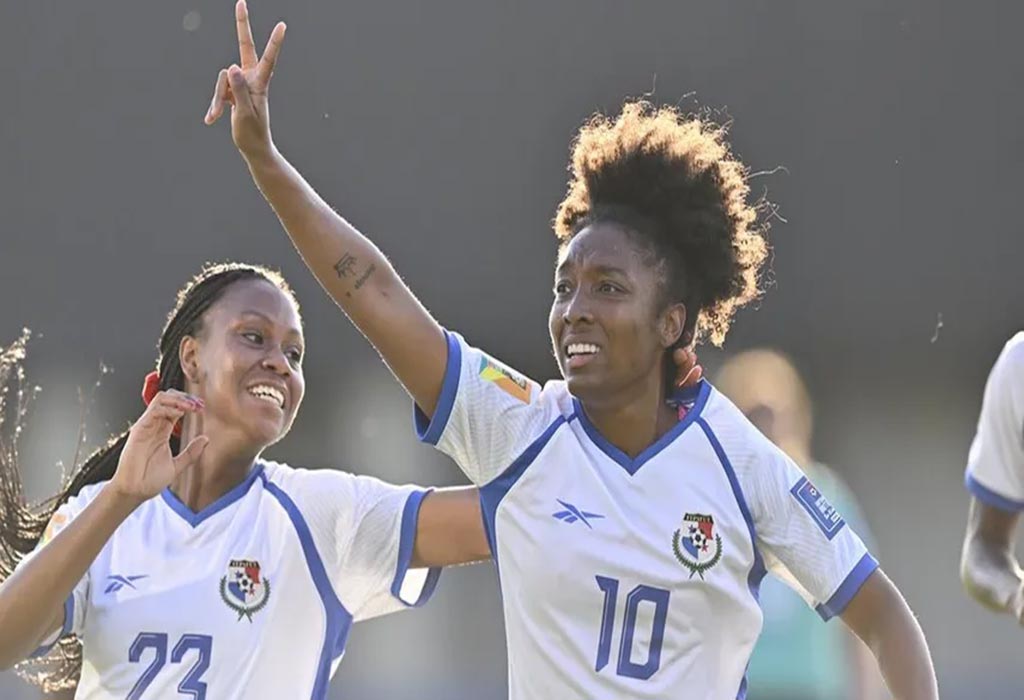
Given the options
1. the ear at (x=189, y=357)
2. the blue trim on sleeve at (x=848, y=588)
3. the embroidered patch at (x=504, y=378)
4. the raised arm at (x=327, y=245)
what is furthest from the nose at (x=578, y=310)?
the ear at (x=189, y=357)

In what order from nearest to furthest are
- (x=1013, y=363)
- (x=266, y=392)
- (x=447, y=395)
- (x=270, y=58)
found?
(x=270, y=58) → (x=447, y=395) → (x=1013, y=363) → (x=266, y=392)

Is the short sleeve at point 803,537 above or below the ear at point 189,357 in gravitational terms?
below

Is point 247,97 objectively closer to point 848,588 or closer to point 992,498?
point 848,588

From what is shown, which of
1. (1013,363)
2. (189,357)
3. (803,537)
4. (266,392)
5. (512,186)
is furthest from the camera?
(512,186)

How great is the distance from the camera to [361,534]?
4.10 m

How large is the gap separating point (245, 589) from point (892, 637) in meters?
1.32

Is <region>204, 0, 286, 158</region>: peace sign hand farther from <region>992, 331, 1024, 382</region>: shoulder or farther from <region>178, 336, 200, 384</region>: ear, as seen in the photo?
<region>992, 331, 1024, 382</region>: shoulder

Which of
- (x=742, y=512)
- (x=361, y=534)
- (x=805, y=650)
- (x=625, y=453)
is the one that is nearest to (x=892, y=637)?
(x=742, y=512)

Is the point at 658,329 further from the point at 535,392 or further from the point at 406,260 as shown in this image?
the point at 406,260

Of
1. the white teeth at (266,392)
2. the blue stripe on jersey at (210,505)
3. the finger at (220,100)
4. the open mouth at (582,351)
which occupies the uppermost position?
the finger at (220,100)

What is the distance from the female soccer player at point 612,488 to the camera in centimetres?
363

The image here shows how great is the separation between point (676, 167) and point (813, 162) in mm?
8360

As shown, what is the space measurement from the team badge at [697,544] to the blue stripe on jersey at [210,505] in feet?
3.33

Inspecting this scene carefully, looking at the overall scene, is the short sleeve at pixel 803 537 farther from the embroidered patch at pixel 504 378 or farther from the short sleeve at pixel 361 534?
the short sleeve at pixel 361 534
